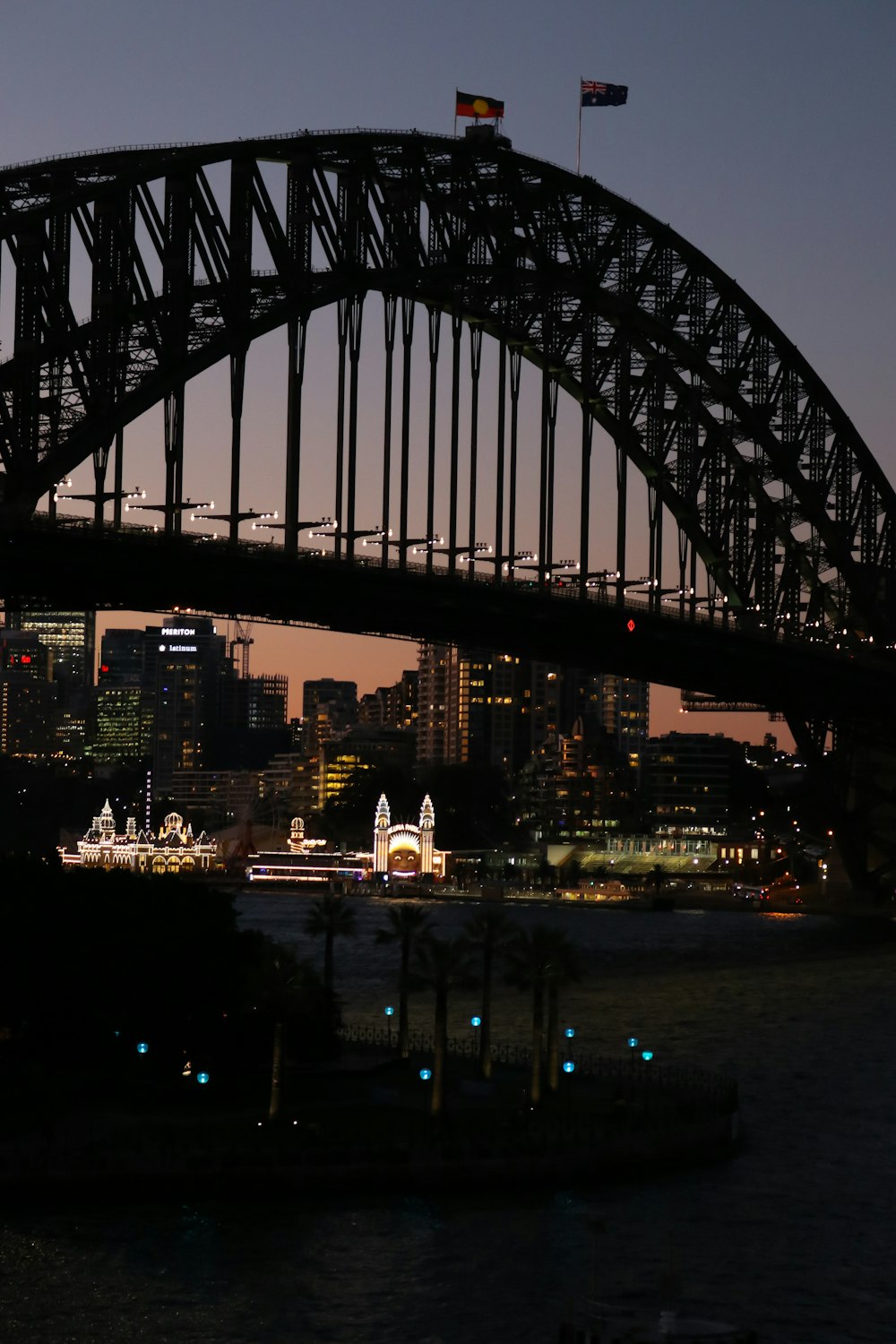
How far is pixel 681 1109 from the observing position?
57.3m

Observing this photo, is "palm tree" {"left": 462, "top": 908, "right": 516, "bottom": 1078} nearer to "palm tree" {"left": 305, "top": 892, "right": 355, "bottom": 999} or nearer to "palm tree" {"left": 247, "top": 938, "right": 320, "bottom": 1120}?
"palm tree" {"left": 247, "top": 938, "right": 320, "bottom": 1120}

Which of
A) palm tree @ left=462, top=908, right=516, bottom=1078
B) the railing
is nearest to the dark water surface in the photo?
the railing

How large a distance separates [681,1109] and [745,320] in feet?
213

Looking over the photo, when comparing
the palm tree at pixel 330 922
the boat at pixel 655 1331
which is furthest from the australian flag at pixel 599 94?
the boat at pixel 655 1331

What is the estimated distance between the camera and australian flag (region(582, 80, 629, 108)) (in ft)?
332

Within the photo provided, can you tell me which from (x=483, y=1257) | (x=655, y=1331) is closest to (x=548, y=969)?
(x=483, y=1257)

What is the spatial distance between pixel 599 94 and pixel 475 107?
7203 millimetres

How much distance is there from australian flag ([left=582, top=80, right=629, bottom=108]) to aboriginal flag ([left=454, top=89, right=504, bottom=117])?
208 inches

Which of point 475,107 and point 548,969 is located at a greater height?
point 475,107

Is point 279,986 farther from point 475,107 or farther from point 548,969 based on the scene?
point 475,107

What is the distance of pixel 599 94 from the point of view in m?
102

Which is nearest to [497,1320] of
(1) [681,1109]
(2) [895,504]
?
(1) [681,1109]

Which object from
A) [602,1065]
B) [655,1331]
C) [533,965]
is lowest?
[655,1331]

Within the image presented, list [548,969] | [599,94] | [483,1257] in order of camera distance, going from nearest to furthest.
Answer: [483,1257] → [548,969] → [599,94]
